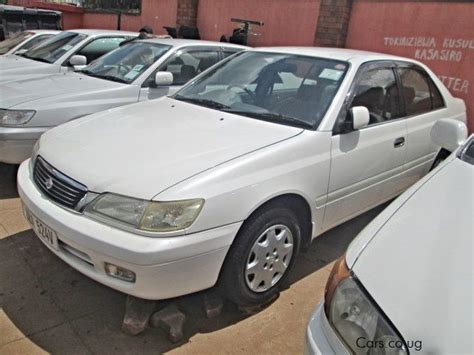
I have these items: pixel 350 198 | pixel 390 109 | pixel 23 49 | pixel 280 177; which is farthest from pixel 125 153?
pixel 23 49

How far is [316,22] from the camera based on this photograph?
25.2 ft

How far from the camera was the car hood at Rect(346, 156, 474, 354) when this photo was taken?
1.20 metres

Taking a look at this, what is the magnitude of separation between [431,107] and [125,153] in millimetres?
2994

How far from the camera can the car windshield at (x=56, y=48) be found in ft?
21.8

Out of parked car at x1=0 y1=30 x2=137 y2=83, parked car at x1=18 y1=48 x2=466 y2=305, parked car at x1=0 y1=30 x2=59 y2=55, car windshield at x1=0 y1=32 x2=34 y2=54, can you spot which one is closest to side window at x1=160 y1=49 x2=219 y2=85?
parked car at x1=18 y1=48 x2=466 y2=305

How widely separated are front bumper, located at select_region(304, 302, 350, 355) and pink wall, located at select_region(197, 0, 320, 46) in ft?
23.1

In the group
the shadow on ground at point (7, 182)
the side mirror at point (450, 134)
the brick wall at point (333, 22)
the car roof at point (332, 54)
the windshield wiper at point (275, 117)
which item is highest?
the brick wall at point (333, 22)

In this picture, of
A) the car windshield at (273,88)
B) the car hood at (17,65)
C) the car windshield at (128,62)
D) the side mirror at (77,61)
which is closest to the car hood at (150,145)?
the car windshield at (273,88)

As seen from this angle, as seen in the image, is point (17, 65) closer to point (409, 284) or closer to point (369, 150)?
point (369, 150)

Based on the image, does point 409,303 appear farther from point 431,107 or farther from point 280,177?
point 431,107

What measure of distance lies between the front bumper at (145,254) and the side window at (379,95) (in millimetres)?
1570

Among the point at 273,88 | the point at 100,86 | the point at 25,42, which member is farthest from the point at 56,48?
the point at 273,88

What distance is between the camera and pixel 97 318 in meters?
2.42

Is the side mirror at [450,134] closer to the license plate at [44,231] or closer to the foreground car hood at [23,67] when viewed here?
the license plate at [44,231]
